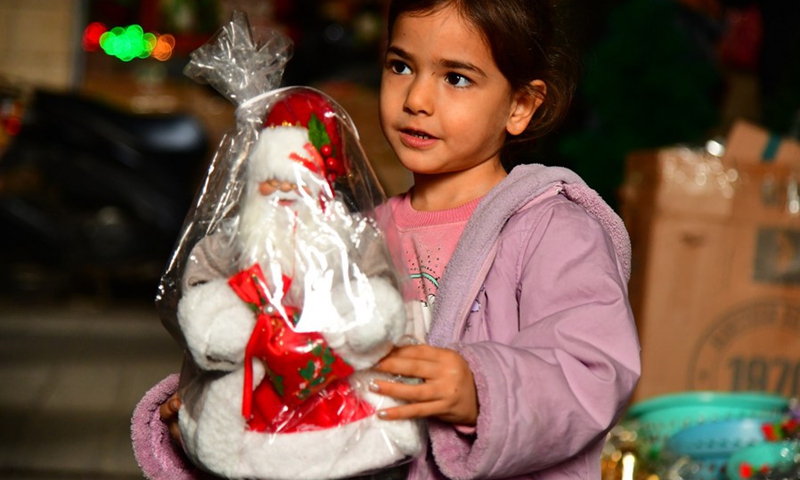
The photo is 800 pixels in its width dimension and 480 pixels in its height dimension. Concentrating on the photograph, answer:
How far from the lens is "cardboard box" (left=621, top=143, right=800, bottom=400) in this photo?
304 centimetres

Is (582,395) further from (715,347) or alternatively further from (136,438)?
(715,347)

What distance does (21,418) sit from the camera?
4.09 metres

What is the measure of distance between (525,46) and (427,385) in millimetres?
602

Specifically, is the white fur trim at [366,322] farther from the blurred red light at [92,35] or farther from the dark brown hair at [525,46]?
the blurred red light at [92,35]

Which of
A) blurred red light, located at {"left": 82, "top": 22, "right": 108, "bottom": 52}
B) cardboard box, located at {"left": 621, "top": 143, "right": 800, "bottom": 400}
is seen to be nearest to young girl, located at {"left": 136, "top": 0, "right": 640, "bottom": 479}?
cardboard box, located at {"left": 621, "top": 143, "right": 800, "bottom": 400}

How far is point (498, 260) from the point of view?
1490mm

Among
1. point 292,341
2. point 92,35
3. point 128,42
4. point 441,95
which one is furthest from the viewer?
point 92,35

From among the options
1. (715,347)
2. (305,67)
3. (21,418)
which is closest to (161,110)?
(305,67)

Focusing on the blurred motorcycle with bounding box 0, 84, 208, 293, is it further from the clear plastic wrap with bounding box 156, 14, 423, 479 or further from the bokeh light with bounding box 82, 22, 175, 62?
the clear plastic wrap with bounding box 156, 14, 423, 479

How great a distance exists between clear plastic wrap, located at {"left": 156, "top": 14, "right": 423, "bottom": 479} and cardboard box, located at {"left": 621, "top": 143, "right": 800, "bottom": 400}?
190 centimetres

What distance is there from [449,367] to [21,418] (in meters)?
3.27

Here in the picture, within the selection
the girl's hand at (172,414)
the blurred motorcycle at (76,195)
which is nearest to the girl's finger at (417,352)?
the girl's hand at (172,414)

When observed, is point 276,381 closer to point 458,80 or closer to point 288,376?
point 288,376

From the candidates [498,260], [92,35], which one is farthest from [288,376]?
[92,35]
